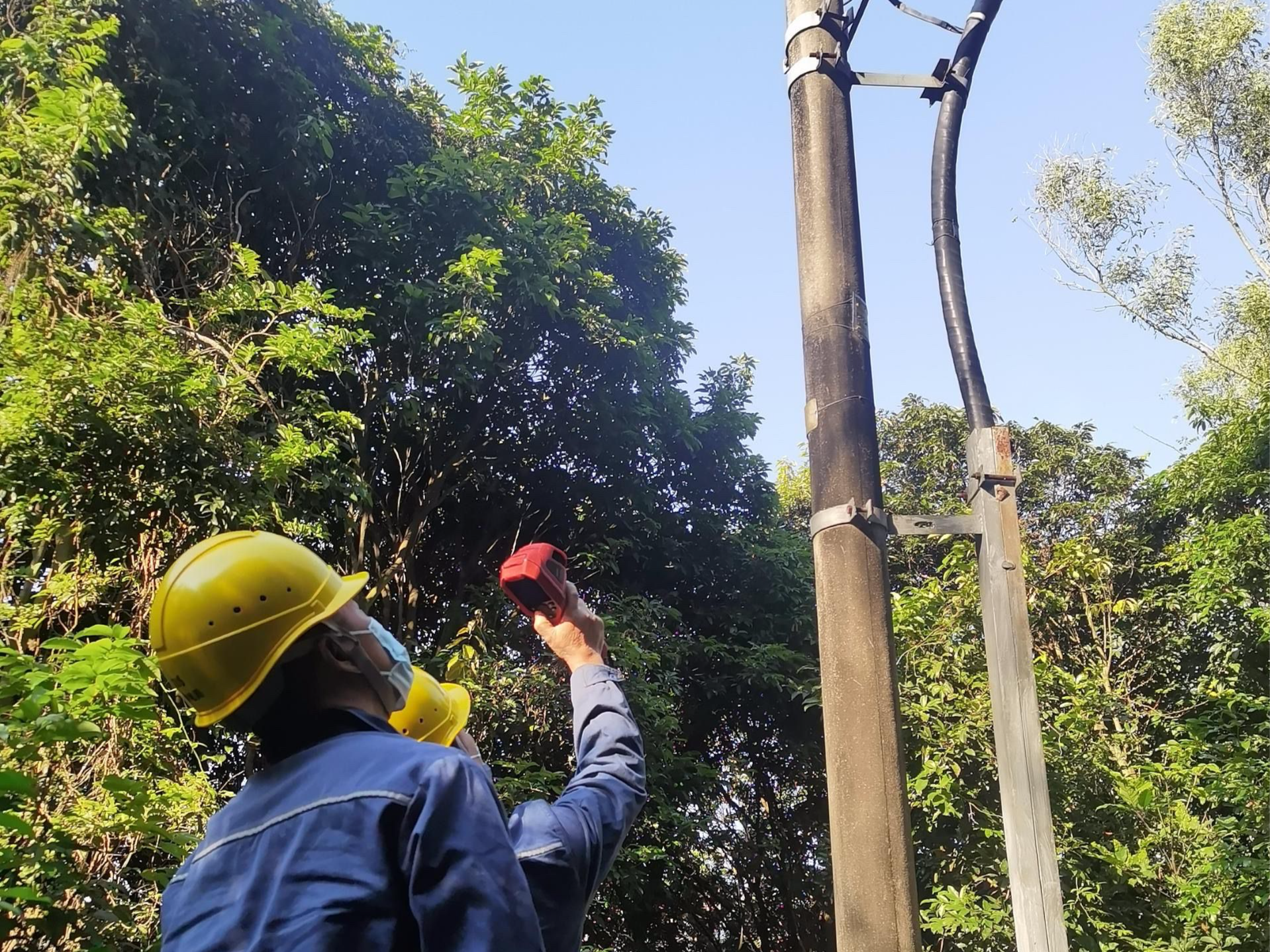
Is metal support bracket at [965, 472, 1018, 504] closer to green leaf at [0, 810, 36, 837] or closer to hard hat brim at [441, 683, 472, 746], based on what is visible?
hard hat brim at [441, 683, 472, 746]

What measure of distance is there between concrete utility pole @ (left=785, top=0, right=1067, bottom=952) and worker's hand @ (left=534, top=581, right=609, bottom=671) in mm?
833

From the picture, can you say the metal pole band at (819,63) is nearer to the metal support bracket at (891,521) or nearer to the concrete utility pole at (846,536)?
the concrete utility pole at (846,536)

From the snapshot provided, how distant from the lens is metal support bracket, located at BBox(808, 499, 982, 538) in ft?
7.83

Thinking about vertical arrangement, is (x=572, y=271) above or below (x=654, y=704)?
above

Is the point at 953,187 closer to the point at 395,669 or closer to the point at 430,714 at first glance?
the point at 430,714

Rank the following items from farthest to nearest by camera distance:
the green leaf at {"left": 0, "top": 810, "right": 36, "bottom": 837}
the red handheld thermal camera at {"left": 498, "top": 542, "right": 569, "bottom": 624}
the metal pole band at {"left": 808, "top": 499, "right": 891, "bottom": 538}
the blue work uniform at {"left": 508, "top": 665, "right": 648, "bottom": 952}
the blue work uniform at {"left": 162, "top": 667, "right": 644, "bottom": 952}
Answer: the metal pole band at {"left": 808, "top": 499, "right": 891, "bottom": 538} → the green leaf at {"left": 0, "top": 810, "right": 36, "bottom": 837} → the red handheld thermal camera at {"left": 498, "top": 542, "right": 569, "bottom": 624} → the blue work uniform at {"left": 508, "top": 665, "right": 648, "bottom": 952} → the blue work uniform at {"left": 162, "top": 667, "right": 644, "bottom": 952}

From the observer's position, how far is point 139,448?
5.22 m

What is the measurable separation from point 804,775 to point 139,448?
814 cm

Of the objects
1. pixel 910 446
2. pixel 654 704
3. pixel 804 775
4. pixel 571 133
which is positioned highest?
pixel 571 133

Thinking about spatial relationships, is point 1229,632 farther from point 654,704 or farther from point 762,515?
point 654,704

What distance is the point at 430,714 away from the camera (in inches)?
85.6

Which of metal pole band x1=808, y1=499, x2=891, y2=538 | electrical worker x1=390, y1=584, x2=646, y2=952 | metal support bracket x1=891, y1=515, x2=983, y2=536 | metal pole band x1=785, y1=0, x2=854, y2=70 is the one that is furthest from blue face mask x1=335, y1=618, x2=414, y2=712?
metal pole band x1=785, y1=0, x2=854, y2=70

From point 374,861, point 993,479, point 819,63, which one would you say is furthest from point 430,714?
point 819,63

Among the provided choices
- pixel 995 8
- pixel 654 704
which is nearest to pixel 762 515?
pixel 654 704
